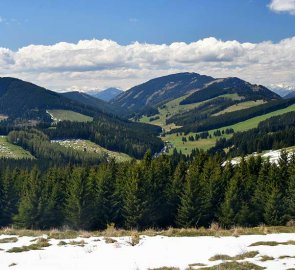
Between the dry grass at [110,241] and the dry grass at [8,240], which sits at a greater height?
the dry grass at [110,241]

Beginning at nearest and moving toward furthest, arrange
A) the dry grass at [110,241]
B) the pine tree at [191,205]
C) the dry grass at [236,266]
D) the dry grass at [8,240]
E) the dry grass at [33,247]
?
the dry grass at [236,266], the dry grass at [33,247], the dry grass at [110,241], the dry grass at [8,240], the pine tree at [191,205]

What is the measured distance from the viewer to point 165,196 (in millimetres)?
79875

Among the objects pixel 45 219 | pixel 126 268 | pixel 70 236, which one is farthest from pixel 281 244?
pixel 45 219

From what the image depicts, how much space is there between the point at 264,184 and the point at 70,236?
53.3 metres

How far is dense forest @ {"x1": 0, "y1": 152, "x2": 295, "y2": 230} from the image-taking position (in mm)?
71562

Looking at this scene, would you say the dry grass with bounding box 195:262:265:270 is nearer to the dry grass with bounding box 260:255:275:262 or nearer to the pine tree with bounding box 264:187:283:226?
the dry grass with bounding box 260:255:275:262

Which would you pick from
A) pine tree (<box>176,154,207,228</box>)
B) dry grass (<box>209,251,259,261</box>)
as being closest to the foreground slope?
dry grass (<box>209,251,259,261</box>)

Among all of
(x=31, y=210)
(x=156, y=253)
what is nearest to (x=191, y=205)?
(x=31, y=210)

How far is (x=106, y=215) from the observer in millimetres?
80562

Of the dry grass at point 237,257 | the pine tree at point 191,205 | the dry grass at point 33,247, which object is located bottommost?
the pine tree at point 191,205

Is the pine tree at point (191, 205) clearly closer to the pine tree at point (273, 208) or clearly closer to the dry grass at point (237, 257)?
the pine tree at point (273, 208)

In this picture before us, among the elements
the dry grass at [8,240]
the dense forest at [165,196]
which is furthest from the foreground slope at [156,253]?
the dense forest at [165,196]

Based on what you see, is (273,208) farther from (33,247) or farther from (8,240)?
(33,247)

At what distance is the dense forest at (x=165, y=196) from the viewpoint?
7156 cm
